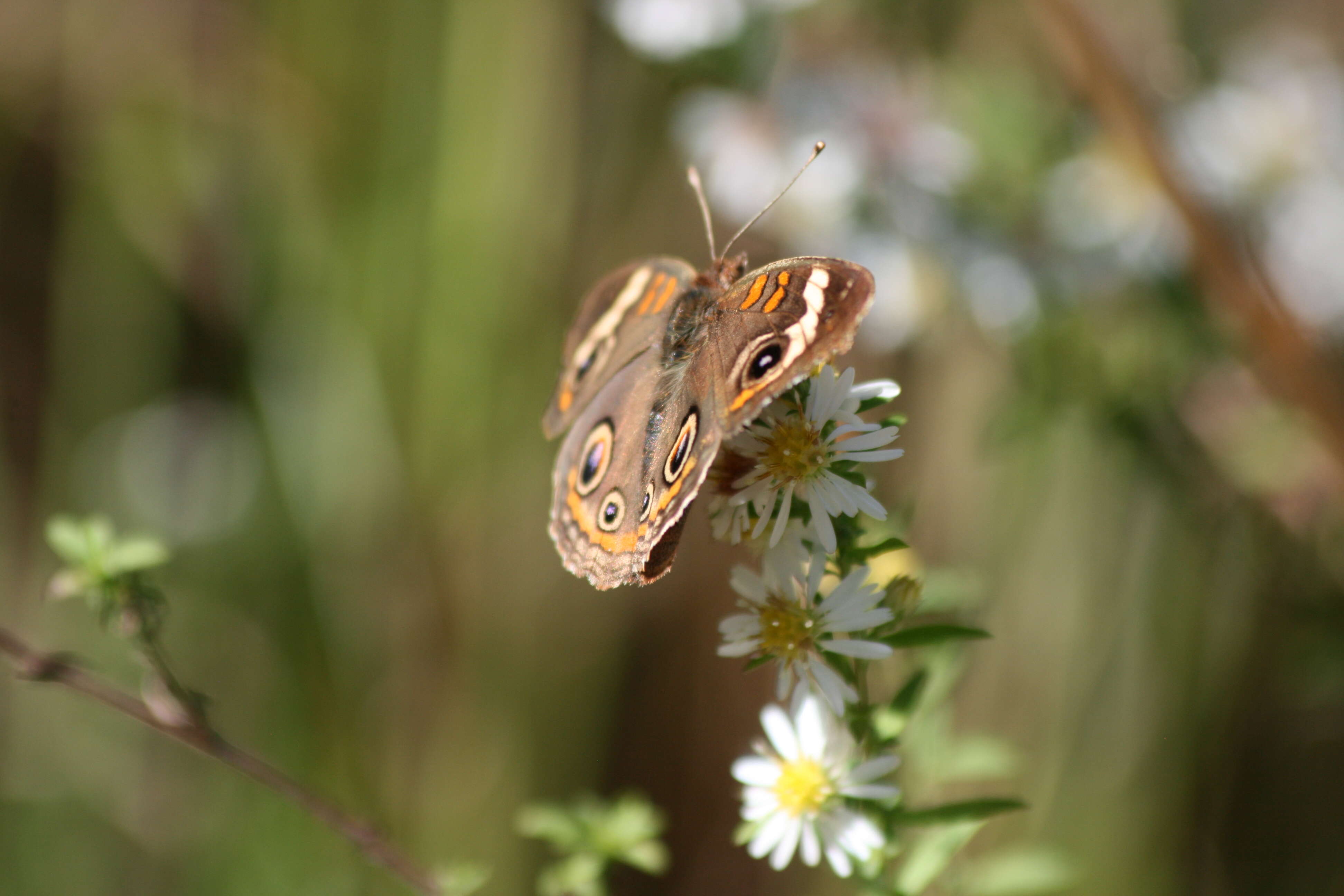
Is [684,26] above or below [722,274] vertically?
above

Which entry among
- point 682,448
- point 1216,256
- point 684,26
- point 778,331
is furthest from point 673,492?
point 684,26

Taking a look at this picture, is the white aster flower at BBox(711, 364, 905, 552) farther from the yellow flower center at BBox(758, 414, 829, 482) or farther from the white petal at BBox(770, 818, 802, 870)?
the white petal at BBox(770, 818, 802, 870)

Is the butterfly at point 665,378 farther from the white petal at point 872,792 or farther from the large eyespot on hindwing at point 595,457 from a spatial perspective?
the white petal at point 872,792

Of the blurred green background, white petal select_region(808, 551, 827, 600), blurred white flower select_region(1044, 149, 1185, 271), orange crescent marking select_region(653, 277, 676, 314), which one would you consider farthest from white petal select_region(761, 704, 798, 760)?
blurred white flower select_region(1044, 149, 1185, 271)

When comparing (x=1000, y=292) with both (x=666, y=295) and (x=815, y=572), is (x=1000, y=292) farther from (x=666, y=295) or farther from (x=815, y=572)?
(x=815, y=572)

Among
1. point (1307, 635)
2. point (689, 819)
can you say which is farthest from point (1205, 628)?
point (689, 819)

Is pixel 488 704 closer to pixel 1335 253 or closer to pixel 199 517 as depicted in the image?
pixel 199 517

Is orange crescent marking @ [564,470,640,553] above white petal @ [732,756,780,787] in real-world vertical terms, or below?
above

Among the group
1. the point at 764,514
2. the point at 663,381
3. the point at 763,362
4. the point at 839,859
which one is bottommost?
the point at 839,859
